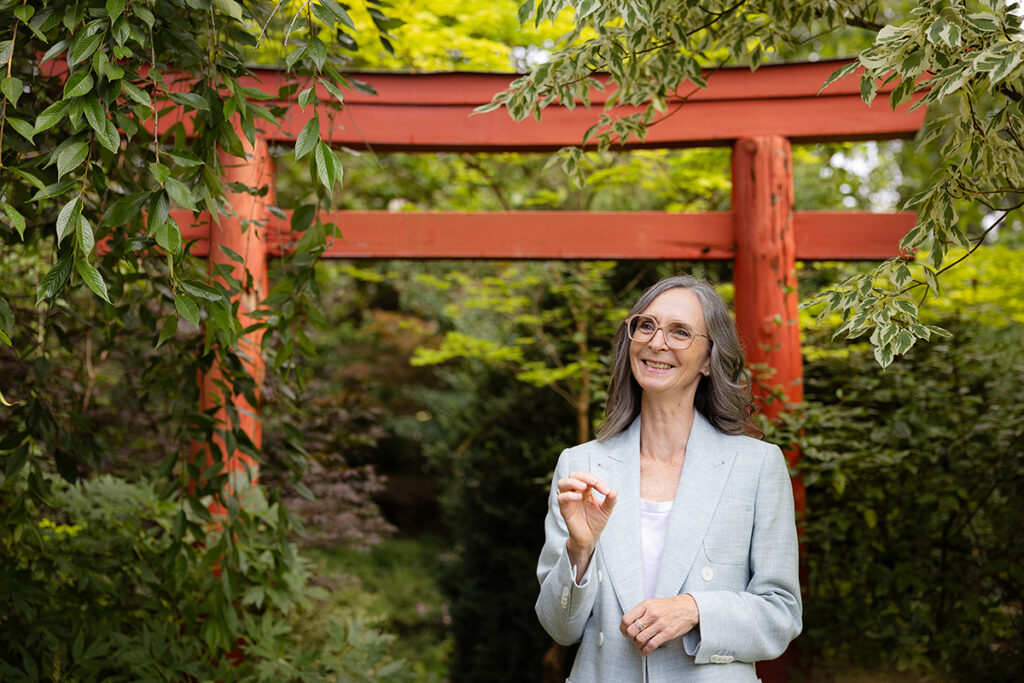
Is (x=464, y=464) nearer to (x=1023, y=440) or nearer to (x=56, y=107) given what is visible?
(x=1023, y=440)

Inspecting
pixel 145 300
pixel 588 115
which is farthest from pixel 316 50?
pixel 588 115

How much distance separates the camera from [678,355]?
5.63 feet

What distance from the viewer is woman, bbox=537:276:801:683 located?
150cm

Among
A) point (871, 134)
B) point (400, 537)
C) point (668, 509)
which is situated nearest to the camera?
point (668, 509)

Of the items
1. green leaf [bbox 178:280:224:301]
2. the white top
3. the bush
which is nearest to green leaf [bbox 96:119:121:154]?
green leaf [bbox 178:280:224:301]

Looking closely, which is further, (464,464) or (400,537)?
(400,537)

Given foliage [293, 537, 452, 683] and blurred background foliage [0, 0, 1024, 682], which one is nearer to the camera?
blurred background foliage [0, 0, 1024, 682]

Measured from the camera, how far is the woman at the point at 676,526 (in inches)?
Answer: 59.1

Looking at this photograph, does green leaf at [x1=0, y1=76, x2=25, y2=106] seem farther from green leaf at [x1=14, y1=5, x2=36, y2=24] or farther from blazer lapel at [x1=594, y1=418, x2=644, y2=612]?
blazer lapel at [x1=594, y1=418, x2=644, y2=612]

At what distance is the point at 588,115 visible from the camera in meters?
3.36

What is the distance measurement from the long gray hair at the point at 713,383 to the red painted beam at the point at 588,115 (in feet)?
5.17

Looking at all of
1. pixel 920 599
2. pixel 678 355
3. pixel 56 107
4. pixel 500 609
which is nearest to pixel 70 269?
pixel 56 107

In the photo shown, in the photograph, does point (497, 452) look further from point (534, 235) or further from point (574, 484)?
point (574, 484)

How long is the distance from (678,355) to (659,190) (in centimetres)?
369
